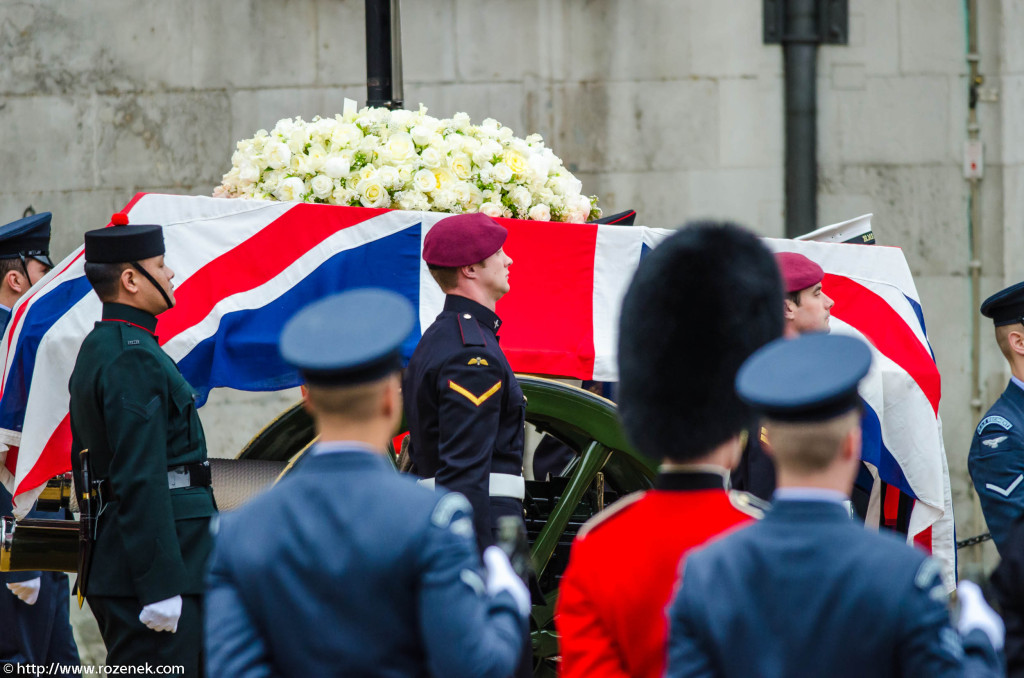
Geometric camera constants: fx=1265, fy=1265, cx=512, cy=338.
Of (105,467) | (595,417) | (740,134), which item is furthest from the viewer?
(740,134)

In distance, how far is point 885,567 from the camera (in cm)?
153

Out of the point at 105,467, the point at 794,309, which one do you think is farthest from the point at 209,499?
the point at 794,309

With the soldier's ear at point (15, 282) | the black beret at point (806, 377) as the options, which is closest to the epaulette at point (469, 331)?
the black beret at point (806, 377)

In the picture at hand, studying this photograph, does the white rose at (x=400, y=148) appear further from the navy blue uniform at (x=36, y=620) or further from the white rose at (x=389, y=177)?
the navy blue uniform at (x=36, y=620)

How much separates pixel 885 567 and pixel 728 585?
0.62ft

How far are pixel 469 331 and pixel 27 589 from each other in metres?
1.89

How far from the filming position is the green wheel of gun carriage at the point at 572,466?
368 cm

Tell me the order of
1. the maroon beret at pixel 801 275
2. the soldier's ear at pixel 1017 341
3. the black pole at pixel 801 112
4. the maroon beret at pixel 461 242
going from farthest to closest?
the black pole at pixel 801 112 → the soldier's ear at pixel 1017 341 → the maroon beret at pixel 801 275 → the maroon beret at pixel 461 242

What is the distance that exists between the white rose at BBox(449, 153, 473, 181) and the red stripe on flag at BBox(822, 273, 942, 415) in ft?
4.01

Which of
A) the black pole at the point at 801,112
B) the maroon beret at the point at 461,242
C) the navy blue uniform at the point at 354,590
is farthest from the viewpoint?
the black pole at the point at 801,112

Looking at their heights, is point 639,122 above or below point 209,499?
above

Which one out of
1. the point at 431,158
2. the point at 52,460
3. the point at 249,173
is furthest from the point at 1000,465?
the point at 52,460

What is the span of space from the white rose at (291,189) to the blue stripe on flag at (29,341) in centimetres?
66

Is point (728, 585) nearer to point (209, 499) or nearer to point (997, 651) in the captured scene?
point (997, 651)
